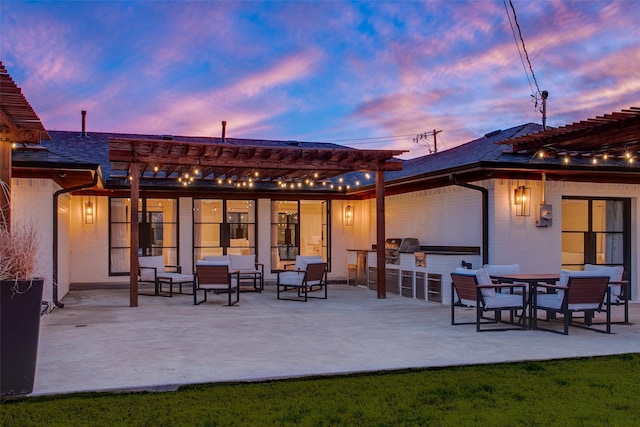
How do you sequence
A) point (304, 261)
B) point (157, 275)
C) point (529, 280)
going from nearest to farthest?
1. point (529, 280)
2. point (157, 275)
3. point (304, 261)

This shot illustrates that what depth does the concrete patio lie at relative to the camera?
5.61m

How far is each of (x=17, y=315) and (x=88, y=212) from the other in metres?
10.3

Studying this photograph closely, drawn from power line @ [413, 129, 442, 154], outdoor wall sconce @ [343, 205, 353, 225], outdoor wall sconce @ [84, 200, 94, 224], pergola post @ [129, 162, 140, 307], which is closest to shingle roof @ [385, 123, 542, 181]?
outdoor wall sconce @ [343, 205, 353, 225]

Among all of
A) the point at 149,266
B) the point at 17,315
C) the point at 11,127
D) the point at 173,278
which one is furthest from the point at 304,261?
the point at 17,315

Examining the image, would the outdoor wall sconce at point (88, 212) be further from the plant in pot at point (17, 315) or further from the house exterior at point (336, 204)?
the plant in pot at point (17, 315)

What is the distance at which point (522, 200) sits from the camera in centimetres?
1114

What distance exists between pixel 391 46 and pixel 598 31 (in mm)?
4294

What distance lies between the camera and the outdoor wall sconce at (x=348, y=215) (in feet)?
54.7

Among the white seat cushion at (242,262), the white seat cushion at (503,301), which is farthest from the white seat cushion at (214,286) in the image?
the white seat cushion at (503,301)

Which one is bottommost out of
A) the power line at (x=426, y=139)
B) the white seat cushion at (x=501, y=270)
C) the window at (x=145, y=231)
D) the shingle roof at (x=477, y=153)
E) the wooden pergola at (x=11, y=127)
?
the white seat cushion at (x=501, y=270)

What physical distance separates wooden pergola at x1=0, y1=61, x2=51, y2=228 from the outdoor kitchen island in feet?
24.2

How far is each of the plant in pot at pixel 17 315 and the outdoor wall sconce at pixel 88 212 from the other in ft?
33.3

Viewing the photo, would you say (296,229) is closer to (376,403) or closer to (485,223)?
(485,223)

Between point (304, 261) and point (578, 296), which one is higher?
point (304, 261)
